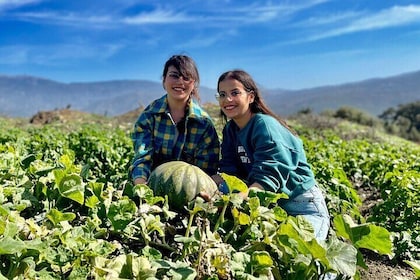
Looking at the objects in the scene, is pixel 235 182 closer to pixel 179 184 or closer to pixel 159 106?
pixel 179 184

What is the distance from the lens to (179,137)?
4.26 meters

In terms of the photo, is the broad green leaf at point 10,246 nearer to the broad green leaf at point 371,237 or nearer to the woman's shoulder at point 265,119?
the broad green leaf at point 371,237

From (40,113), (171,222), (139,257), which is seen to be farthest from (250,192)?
(40,113)

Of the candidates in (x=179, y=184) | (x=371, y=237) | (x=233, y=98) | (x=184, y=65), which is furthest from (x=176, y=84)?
(x=371, y=237)

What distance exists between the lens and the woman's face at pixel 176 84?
410 cm

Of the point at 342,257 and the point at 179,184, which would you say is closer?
the point at 342,257

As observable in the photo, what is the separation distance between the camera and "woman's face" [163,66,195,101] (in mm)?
4098

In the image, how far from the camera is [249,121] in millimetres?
3592

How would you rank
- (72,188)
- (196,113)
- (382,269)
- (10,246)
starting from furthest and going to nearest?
(196,113) → (382,269) → (72,188) → (10,246)

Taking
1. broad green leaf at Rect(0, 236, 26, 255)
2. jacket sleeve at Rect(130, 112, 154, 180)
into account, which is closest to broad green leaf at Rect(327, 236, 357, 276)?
broad green leaf at Rect(0, 236, 26, 255)

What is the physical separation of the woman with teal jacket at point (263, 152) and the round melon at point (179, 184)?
0.34m

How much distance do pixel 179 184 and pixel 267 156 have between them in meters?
0.65

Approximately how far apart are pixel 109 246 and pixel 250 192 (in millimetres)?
861

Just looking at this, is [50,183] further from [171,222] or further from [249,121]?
[249,121]
